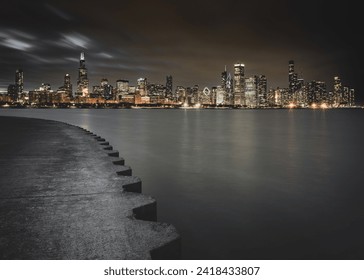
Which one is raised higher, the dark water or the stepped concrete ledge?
the stepped concrete ledge

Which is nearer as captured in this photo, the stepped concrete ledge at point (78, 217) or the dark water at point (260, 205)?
the stepped concrete ledge at point (78, 217)

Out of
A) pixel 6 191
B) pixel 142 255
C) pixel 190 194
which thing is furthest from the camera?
pixel 190 194

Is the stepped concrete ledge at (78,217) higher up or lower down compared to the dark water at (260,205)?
higher up

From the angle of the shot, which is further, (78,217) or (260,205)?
(260,205)

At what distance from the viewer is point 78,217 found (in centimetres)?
477

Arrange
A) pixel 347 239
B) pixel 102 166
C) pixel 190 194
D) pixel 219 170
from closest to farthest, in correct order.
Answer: pixel 347 239 < pixel 102 166 < pixel 190 194 < pixel 219 170

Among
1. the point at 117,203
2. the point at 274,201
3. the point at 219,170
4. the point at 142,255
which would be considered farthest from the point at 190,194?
the point at 142,255

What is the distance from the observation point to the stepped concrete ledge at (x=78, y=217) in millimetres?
3750

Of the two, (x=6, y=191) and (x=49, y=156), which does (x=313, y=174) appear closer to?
(x=49, y=156)

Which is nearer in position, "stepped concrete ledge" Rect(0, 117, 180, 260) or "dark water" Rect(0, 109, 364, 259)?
"stepped concrete ledge" Rect(0, 117, 180, 260)

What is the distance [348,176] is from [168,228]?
1259 cm

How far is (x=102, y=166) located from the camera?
28.8 ft

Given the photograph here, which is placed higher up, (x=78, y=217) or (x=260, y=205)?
(x=78, y=217)

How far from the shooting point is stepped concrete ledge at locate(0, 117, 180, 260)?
375 cm
